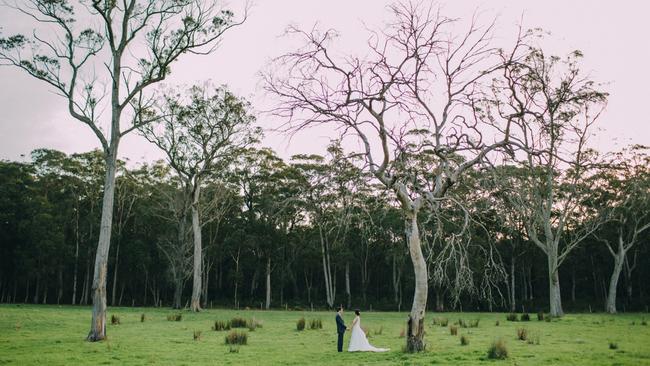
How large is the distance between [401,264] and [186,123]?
26.5 metres

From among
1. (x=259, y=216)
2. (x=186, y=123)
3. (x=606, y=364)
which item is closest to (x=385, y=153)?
(x=606, y=364)

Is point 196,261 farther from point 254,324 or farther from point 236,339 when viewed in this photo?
point 236,339

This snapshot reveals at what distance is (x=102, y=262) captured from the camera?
16.8m

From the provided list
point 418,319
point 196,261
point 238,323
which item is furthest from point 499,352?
point 196,261

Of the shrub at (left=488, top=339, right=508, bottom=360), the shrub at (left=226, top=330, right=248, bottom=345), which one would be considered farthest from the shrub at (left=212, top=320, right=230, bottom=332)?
the shrub at (left=488, top=339, right=508, bottom=360)

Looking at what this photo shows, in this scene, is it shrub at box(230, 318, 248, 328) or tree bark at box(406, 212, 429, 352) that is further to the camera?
shrub at box(230, 318, 248, 328)

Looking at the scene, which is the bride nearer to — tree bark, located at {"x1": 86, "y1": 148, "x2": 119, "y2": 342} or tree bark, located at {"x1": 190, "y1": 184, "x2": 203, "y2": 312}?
tree bark, located at {"x1": 86, "y1": 148, "x2": 119, "y2": 342}

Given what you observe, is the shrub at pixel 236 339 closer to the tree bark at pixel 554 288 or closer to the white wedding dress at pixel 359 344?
the white wedding dress at pixel 359 344

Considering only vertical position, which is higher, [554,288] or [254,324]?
[554,288]

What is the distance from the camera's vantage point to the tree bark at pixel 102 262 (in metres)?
Result: 15.9

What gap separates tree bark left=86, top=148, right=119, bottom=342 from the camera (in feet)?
52.3

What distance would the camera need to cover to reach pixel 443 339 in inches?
671

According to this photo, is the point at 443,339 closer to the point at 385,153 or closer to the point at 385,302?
the point at 385,153

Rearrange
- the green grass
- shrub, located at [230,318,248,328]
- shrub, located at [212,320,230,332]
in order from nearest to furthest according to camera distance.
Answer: the green grass → shrub, located at [212,320,230,332] → shrub, located at [230,318,248,328]
